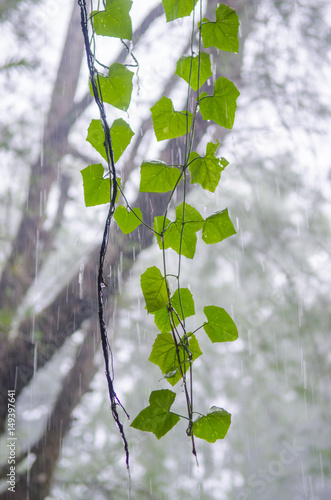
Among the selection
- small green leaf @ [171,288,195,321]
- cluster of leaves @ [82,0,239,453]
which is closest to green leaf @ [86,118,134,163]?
cluster of leaves @ [82,0,239,453]

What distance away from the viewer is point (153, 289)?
32 centimetres

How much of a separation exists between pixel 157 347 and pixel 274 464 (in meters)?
5.51

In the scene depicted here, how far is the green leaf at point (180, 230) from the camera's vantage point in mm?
338

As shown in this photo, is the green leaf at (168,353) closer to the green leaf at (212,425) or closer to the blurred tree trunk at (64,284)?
the green leaf at (212,425)

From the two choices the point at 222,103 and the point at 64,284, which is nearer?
the point at 222,103

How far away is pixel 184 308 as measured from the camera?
1.11 ft

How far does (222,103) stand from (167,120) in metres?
0.05

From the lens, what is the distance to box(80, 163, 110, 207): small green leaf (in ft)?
1.06

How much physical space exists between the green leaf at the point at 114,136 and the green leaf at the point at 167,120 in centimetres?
3

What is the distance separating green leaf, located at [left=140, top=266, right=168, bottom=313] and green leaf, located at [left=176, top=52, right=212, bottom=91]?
161 mm

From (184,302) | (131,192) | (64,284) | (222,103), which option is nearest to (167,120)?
(222,103)

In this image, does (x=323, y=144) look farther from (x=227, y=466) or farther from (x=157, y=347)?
(x=227, y=466)

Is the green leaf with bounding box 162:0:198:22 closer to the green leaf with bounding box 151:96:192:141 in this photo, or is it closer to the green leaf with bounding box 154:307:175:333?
the green leaf with bounding box 151:96:192:141

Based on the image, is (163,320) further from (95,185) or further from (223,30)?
(223,30)
